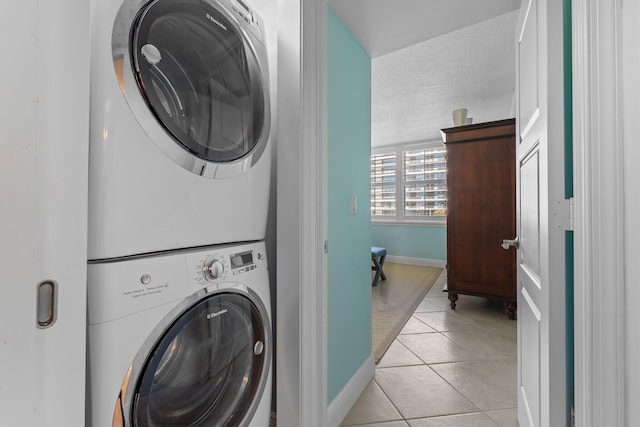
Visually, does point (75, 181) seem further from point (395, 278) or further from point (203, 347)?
point (395, 278)

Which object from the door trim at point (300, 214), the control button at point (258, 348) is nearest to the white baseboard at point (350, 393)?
the door trim at point (300, 214)

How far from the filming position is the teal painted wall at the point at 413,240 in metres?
5.32

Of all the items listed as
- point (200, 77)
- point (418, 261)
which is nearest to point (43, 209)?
point (200, 77)

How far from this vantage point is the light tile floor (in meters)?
1.50

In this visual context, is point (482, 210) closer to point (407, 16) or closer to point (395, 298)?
point (395, 298)

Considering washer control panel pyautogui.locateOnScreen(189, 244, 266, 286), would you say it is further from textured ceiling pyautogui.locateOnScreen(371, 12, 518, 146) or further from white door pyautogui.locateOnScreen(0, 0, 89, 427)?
textured ceiling pyautogui.locateOnScreen(371, 12, 518, 146)

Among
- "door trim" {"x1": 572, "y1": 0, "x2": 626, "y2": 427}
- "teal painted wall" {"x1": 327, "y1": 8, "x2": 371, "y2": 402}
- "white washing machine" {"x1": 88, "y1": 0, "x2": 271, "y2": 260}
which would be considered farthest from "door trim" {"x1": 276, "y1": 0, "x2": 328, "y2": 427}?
"door trim" {"x1": 572, "y1": 0, "x2": 626, "y2": 427}

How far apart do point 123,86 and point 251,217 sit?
507 mm

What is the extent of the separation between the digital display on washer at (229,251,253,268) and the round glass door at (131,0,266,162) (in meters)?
0.30

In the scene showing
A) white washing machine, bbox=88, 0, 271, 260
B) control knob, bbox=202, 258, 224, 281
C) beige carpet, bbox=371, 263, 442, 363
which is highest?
white washing machine, bbox=88, 0, 271, 260

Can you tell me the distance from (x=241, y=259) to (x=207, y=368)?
322 millimetres

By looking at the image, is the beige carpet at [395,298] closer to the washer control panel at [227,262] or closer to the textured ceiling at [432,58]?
Result: the washer control panel at [227,262]

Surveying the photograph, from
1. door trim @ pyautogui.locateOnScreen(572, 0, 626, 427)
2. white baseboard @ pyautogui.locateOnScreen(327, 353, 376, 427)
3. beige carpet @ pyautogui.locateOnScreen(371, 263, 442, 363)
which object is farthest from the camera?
beige carpet @ pyautogui.locateOnScreen(371, 263, 442, 363)

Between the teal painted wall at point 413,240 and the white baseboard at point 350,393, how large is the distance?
391 cm
